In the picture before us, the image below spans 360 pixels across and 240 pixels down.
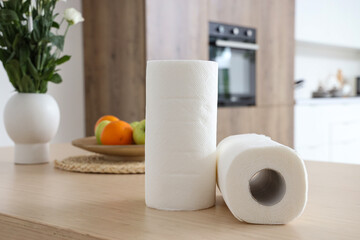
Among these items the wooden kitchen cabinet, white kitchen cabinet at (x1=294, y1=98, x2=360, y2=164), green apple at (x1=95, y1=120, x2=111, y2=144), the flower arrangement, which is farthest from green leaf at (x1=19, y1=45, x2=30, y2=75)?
white kitchen cabinet at (x1=294, y1=98, x2=360, y2=164)

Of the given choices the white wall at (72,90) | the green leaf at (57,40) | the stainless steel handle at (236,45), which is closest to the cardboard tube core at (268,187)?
the green leaf at (57,40)

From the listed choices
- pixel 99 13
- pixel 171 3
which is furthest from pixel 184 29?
pixel 99 13

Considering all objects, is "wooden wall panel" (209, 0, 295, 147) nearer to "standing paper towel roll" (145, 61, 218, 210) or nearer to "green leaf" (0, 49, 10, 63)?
"green leaf" (0, 49, 10, 63)

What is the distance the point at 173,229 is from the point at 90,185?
365 millimetres

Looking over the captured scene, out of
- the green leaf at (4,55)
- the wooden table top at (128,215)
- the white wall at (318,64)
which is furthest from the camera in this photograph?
the white wall at (318,64)

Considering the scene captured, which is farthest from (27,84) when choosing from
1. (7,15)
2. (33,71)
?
(7,15)

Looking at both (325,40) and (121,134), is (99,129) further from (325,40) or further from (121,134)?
(325,40)

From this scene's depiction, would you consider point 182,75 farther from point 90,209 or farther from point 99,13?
point 99,13

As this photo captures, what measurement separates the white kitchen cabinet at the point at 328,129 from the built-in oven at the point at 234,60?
698 millimetres

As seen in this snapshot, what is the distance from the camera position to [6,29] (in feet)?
3.78

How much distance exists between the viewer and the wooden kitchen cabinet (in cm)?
293

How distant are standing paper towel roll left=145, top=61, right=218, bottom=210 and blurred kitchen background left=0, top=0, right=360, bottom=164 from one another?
223 centimetres

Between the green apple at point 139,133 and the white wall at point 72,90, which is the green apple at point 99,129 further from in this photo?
the white wall at point 72,90

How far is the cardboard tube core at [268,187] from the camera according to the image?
0.65m
